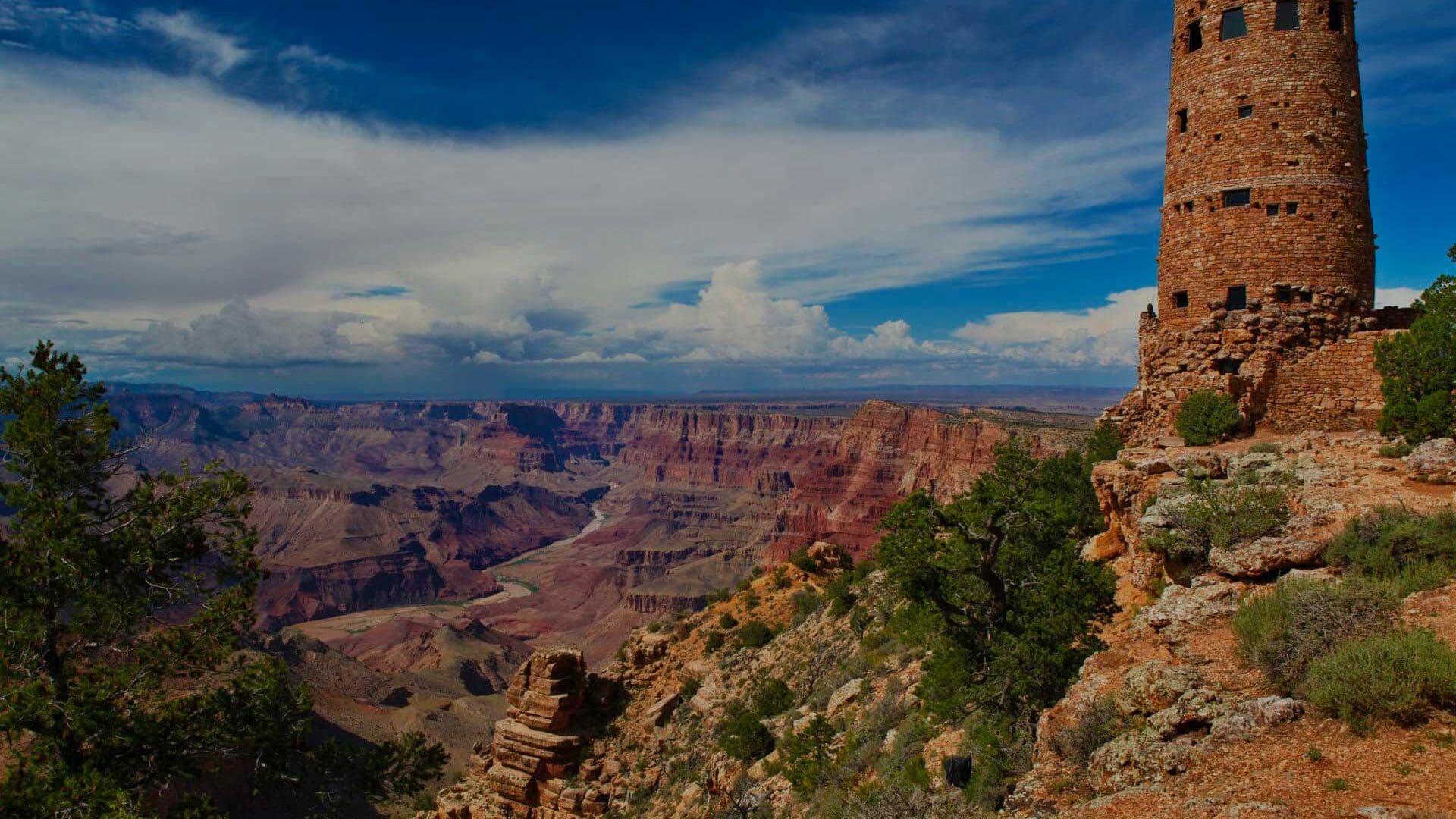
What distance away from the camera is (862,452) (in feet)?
462

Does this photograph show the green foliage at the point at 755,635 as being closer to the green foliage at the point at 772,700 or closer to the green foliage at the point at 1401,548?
the green foliage at the point at 772,700

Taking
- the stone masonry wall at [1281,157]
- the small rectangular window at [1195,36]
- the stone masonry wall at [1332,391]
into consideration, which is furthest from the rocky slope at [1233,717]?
the small rectangular window at [1195,36]

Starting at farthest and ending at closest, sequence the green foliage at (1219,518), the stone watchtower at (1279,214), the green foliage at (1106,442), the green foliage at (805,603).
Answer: the green foliage at (805,603) < the green foliage at (1106,442) < the stone watchtower at (1279,214) < the green foliage at (1219,518)

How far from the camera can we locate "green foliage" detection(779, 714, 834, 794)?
17.2 metres

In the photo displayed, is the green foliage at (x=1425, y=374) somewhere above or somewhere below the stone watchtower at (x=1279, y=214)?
below

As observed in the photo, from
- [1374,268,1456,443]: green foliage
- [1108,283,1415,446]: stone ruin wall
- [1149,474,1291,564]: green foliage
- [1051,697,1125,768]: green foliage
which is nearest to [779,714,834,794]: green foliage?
[1149,474,1291,564]: green foliage

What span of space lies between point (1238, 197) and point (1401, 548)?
41.3 feet

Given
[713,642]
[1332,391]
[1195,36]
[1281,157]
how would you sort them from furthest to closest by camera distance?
[713,642] → [1195,36] → [1281,157] → [1332,391]

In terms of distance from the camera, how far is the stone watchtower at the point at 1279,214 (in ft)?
61.3

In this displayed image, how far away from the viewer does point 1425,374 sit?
15.2 metres

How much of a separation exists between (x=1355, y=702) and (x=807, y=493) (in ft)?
475

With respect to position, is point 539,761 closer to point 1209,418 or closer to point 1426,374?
point 1209,418

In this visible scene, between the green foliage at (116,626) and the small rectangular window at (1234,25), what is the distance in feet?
83.3

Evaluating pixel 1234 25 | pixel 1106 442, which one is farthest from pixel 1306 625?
pixel 1234 25
